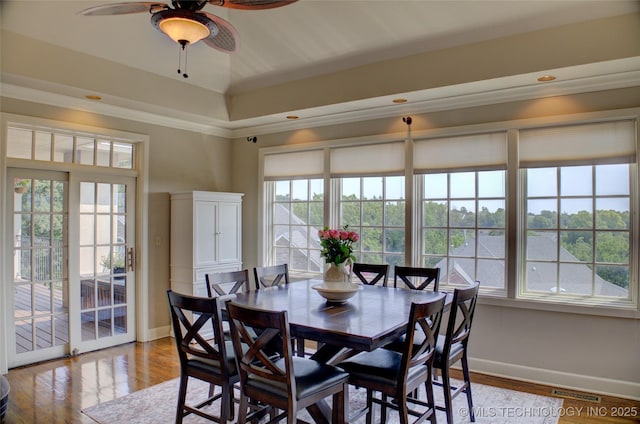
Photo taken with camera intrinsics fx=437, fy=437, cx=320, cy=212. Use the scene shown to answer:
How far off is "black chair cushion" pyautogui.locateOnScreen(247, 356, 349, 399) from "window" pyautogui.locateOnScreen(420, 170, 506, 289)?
7.29 ft

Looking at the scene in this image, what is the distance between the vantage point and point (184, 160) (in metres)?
5.48

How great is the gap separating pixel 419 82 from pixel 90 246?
3786mm

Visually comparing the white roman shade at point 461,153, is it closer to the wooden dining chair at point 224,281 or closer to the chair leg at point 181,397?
the wooden dining chair at point 224,281

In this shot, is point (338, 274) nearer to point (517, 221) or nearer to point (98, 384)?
point (517, 221)

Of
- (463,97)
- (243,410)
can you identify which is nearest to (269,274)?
(243,410)

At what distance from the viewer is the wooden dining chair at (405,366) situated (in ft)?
7.90

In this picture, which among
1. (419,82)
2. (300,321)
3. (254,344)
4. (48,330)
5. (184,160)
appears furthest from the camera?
(184,160)

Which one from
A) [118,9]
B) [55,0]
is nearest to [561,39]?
[118,9]

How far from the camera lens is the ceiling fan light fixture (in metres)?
2.50

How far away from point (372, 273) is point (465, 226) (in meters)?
1.04

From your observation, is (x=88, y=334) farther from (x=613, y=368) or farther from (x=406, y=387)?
(x=613, y=368)

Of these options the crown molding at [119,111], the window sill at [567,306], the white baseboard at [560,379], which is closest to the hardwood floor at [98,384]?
the white baseboard at [560,379]

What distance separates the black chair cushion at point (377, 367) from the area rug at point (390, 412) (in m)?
0.67

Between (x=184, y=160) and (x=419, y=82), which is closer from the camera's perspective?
(x=419, y=82)
